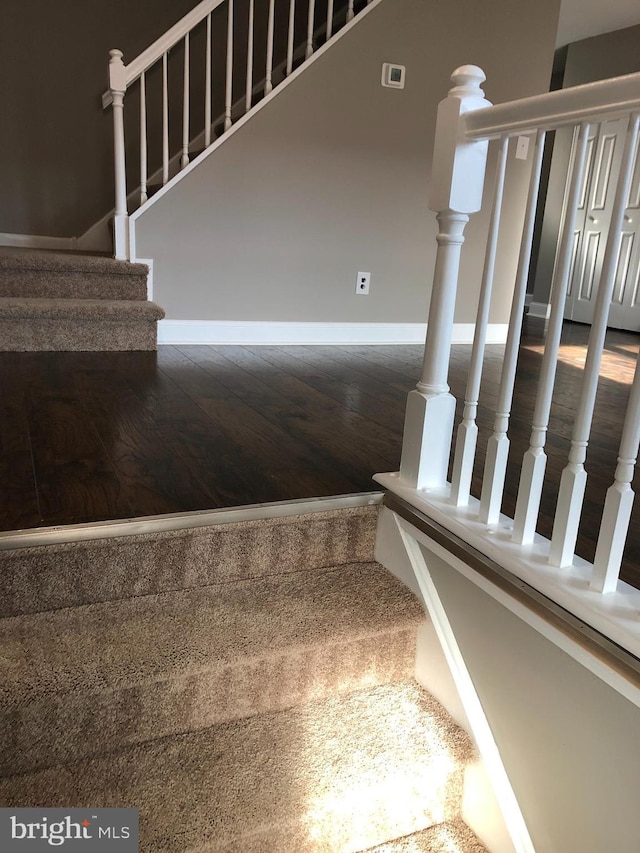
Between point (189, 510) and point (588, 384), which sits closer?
point (588, 384)

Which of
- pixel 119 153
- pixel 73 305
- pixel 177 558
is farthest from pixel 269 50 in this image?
pixel 177 558

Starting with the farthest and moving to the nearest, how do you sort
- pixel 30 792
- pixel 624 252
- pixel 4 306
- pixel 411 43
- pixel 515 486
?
pixel 624 252 < pixel 411 43 < pixel 4 306 < pixel 515 486 < pixel 30 792

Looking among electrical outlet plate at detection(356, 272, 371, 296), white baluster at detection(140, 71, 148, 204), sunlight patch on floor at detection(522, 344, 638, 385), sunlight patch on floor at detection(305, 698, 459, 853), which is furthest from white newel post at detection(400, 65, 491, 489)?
electrical outlet plate at detection(356, 272, 371, 296)

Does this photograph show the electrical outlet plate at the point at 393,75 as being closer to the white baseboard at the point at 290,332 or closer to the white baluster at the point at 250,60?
the white baluster at the point at 250,60

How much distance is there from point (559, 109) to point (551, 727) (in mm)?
1066

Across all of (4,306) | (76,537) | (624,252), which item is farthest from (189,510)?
(624,252)

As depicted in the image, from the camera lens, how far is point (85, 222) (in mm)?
4297

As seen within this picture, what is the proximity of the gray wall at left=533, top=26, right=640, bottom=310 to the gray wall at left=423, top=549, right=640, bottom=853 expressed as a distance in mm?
5339

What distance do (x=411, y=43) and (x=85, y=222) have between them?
7.24 ft

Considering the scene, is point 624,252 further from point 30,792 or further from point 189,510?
point 30,792

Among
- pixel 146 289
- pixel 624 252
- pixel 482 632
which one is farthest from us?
pixel 624 252

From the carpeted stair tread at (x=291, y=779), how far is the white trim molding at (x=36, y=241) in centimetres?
362

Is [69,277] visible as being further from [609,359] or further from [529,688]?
[609,359]

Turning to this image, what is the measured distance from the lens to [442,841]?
55.1 inches
